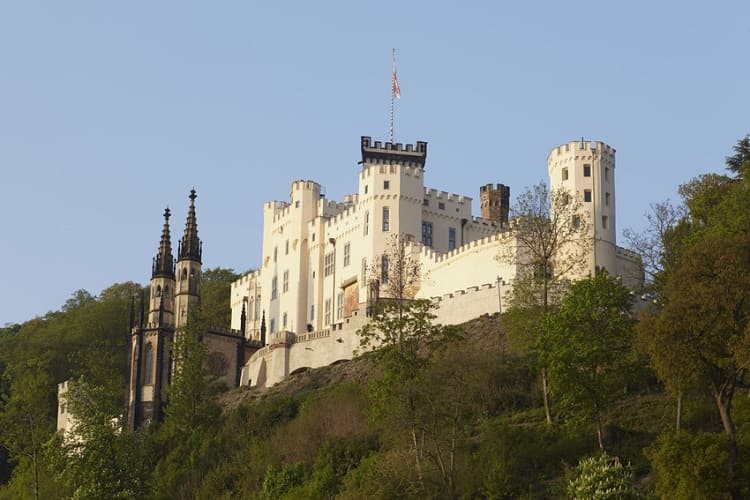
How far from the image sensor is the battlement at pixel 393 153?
104 meters

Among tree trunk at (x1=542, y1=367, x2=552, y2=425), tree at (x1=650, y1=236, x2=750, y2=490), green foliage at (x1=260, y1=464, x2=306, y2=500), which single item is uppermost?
tree at (x1=650, y1=236, x2=750, y2=490)

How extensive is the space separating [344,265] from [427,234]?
5943 mm

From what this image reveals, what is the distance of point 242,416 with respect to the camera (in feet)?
240

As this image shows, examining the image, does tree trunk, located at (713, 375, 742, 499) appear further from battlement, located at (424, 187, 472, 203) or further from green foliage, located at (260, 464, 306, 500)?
battlement, located at (424, 187, 472, 203)

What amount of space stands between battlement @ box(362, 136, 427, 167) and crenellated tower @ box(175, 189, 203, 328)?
1881 centimetres

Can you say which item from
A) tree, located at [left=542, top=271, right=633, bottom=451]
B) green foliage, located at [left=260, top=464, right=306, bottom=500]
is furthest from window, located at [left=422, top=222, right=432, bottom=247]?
tree, located at [left=542, top=271, right=633, bottom=451]

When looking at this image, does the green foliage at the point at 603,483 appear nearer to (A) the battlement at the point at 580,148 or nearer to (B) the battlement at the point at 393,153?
(A) the battlement at the point at 580,148

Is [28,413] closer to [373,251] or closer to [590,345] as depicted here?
[373,251]

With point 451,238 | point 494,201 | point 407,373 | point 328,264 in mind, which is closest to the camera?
point 407,373

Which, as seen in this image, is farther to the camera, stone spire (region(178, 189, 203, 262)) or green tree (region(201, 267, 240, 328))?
green tree (region(201, 267, 240, 328))

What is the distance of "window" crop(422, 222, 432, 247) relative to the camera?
90.1 m

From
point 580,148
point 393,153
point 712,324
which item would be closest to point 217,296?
point 393,153

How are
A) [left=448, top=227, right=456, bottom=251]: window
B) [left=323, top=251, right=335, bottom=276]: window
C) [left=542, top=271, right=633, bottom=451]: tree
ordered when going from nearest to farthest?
[left=542, top=271, right=633, bottom=451]: tree, [left=448, top=227, right=456, bottom=251]: window, [left=323, top=251, right=335, bottom=276]: window

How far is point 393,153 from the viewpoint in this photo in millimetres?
104875
